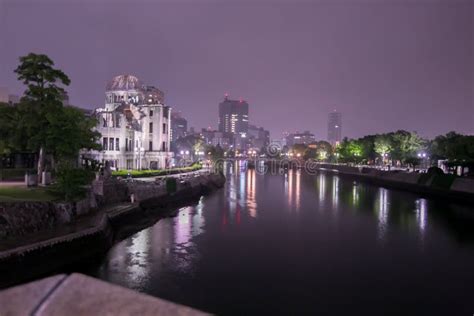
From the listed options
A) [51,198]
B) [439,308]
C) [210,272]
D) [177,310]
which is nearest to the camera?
[177,310]

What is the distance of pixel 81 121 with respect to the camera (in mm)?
47062

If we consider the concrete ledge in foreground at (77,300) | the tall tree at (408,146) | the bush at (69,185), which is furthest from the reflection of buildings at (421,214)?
the concrete ledge in foreground at (77,300)

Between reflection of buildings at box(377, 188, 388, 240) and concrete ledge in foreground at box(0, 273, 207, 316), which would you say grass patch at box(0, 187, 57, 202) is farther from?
reflection of buildings at box(377, 188, 388, 240)

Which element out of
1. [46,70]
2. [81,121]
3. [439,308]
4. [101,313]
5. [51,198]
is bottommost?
[439,308]

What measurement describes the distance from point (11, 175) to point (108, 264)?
83.0 feet

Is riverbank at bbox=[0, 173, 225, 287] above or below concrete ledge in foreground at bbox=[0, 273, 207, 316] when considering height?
below

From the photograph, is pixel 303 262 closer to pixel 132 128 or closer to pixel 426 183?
pixel 132 128

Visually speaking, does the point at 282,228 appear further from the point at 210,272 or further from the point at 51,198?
the point at 51,198

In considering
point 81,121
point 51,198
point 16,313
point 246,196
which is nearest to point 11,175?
point 81,121

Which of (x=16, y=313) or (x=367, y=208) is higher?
(x=16, y=313)

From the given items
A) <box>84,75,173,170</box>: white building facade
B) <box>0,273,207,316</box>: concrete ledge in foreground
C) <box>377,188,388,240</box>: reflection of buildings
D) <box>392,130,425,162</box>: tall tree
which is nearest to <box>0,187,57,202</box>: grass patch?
<box>84,75,173,170</box>: white building facade

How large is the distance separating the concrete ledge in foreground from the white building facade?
56.5 metres

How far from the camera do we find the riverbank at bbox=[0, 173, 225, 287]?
1961 centimetres

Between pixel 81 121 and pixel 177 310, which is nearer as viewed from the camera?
pixel 177 310
